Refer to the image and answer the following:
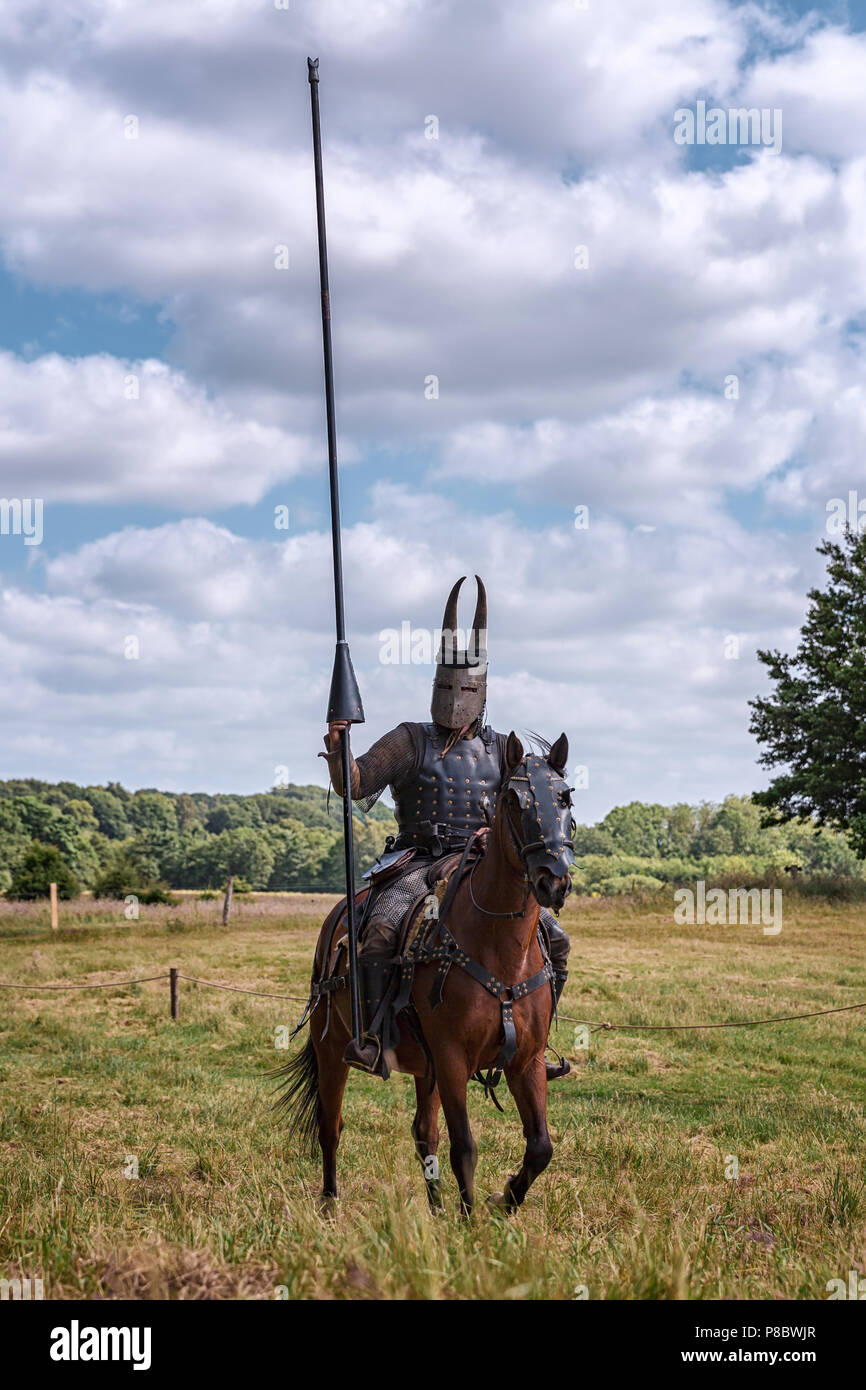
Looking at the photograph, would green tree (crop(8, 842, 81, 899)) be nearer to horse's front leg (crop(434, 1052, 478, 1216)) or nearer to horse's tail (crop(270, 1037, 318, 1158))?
horse's tail (crop(270, 1037, 318, 1158))

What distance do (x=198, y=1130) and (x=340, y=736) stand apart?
446 cm

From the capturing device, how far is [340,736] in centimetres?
714

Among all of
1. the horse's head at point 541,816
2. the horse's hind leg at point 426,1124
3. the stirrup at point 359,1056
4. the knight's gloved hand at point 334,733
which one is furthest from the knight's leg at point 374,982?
the horse's head at point 541,816

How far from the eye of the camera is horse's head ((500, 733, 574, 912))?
5566 mm

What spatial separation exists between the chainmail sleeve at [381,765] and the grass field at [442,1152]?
2351mm

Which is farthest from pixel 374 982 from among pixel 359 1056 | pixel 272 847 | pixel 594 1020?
pixel 272 847

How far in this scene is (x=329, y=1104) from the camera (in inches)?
313

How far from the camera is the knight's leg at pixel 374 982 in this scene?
6.93 meters

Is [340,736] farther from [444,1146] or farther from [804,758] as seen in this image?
[804,758]

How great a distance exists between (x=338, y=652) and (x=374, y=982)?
2.00 m

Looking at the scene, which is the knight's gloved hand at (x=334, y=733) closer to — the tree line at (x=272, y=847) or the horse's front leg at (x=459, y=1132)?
the horse's front leg at (x=459, y=1132)

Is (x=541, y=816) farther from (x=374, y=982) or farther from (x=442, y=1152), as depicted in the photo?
(x=442, y=1152)

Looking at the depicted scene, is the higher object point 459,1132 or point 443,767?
point 443,767
